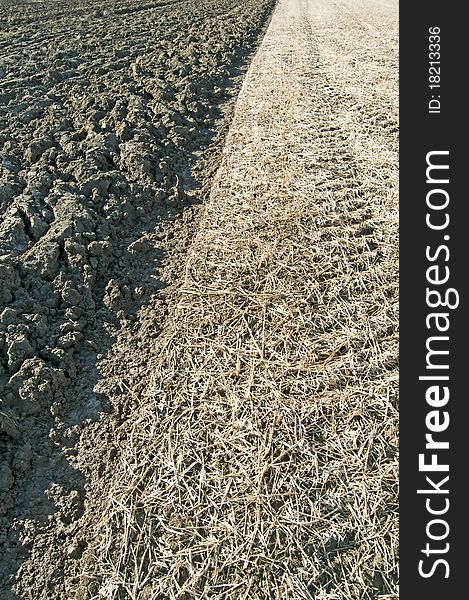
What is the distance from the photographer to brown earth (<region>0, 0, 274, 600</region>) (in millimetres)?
2682

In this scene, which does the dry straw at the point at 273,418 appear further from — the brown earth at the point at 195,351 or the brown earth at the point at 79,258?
the brown earth at the point at 79,258

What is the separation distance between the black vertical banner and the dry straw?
→ 122 mm

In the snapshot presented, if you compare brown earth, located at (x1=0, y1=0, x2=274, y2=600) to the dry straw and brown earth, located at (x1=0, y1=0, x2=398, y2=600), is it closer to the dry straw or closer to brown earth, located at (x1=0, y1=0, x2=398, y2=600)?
brown earth, located at (x1=0, y1=0, x2=398, y2=600)

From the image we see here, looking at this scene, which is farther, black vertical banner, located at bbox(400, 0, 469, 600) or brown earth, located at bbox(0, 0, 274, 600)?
brown earth, located at bbox(0, 0, 274, 600)

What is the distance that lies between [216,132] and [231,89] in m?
2.12

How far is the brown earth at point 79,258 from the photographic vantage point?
8.80ft

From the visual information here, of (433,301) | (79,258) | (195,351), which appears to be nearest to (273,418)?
(195,351)

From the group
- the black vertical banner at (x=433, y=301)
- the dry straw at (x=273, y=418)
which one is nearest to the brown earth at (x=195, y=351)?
the dry straw at (x=273, y=418)

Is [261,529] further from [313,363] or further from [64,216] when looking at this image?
[64,216]

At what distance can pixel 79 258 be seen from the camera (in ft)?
13.2

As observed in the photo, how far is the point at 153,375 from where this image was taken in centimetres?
328

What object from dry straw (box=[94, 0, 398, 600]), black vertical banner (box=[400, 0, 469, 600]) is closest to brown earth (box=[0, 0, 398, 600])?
dry straw (box=[94, 0, 398, 600])

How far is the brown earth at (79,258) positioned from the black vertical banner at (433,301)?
5.37 feet

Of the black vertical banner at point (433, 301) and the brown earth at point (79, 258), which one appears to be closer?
the black vertical banner at point (433, 301)
